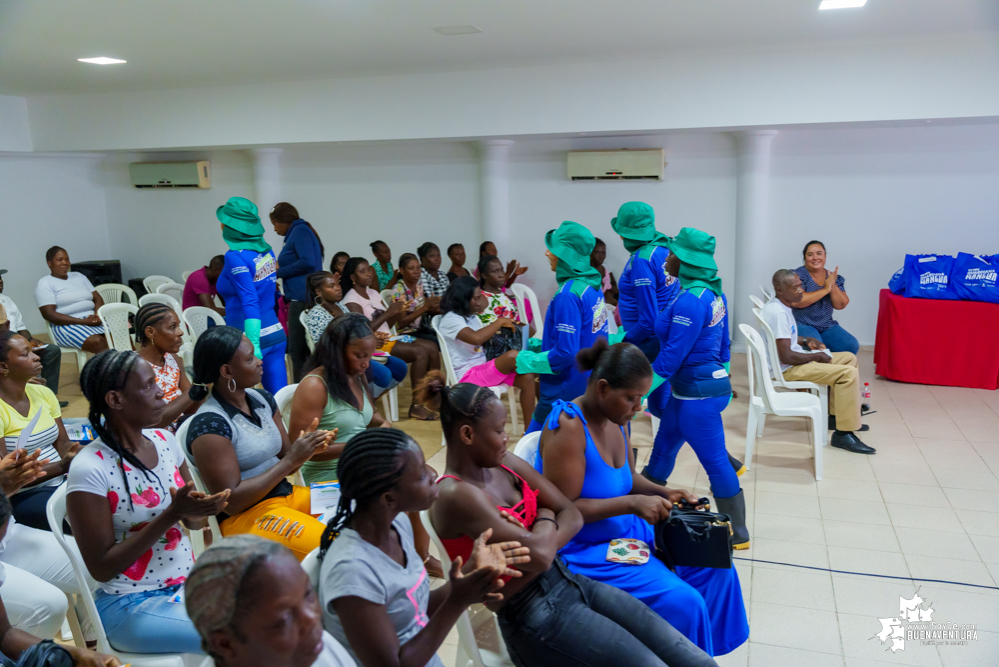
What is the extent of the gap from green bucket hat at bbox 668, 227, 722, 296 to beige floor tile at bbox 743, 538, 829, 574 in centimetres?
130

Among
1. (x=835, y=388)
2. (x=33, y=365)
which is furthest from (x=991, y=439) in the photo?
(x=33, y=365)

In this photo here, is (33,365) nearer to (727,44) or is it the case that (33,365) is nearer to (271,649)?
(271,649)

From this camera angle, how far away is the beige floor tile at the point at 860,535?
3.64 m

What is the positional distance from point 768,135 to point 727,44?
63.3 inches

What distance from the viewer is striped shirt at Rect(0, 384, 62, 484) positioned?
3.00 m

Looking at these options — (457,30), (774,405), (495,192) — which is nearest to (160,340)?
(457,30)

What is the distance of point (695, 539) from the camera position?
7.63ft

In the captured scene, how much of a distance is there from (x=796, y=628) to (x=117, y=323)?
18.9 feet

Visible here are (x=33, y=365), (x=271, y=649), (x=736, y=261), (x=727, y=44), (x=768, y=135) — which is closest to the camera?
(x=271, y=649)

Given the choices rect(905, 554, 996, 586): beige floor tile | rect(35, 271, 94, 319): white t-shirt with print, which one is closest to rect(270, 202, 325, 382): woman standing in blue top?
rect(35, 271, 94, 319): white t-shirt with print

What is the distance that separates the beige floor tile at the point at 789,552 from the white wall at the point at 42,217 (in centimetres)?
968

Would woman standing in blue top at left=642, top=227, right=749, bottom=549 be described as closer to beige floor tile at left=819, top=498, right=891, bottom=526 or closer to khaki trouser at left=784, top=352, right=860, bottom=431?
beige floor tile at left=819, top=498, right=891, bottom=526

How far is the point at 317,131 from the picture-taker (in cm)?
748

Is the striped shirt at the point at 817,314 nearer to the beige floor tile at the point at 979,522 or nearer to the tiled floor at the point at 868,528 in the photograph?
the tiled floor at the point at 868,528
